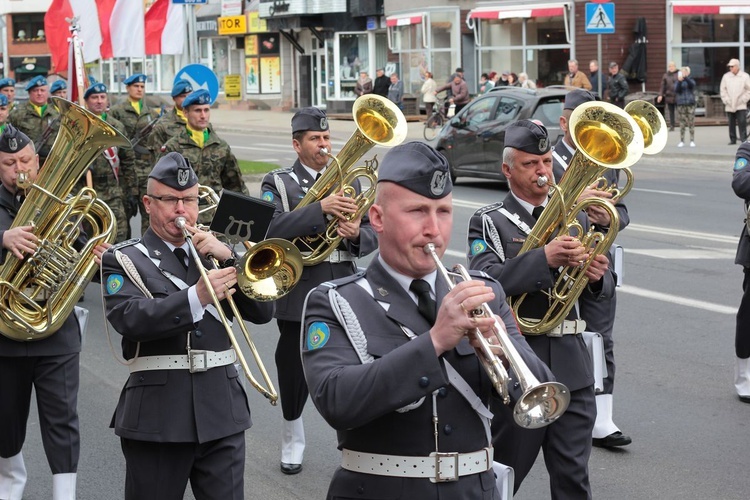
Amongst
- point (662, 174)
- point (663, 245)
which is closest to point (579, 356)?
Result: point (663, 245)

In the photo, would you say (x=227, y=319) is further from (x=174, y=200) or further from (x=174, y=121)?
(x=174, y=121)

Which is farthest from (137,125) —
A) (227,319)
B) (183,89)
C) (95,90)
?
(227,319)

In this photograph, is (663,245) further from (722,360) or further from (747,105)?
(747,105)

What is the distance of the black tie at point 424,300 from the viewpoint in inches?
139

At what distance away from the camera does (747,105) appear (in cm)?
2641

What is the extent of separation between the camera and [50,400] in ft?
20.4

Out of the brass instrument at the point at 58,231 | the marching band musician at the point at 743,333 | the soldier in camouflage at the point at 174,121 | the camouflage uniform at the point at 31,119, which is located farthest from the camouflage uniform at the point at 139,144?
the marching band musician at the point at 743,333

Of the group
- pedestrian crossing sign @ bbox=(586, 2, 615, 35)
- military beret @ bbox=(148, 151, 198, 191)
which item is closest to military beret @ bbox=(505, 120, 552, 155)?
military beret @ bbox=(148, 151, 198, 191)

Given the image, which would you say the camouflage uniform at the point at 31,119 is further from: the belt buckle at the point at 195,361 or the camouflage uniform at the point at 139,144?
the belt buckle at the point at 195,361

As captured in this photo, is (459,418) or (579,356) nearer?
(459,418)

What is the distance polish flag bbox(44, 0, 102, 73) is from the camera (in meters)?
16.9

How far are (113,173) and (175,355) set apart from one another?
293 inches

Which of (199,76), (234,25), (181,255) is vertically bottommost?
(181,255)

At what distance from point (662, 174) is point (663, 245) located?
869 centimetres
